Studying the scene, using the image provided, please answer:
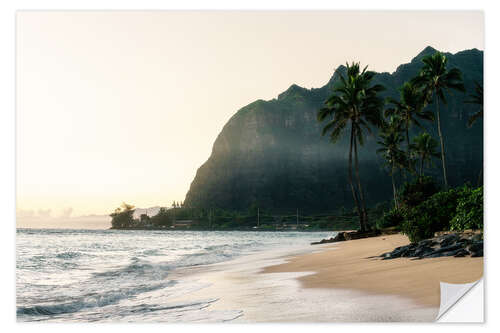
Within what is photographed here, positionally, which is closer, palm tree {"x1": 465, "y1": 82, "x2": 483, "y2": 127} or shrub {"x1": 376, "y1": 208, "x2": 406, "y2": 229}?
palm tree {"x1": 465, "y1": 82, "x2": 483, "y2": 127}

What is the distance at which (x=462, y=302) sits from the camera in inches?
254

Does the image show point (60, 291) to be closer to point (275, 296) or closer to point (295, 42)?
point (275, 296)

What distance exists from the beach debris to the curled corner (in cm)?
71

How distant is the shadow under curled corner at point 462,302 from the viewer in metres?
5.97

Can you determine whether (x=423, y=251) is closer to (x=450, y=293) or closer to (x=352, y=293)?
(x=450, y=293)

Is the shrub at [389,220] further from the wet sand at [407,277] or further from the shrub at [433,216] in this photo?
Result: the wet sand at [407,277]

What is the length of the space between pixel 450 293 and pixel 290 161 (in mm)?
5385

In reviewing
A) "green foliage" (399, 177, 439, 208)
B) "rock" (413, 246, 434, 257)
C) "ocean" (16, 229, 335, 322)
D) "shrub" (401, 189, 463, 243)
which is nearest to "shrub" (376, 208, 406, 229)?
"green foliage" (399, 177, 439, 208)

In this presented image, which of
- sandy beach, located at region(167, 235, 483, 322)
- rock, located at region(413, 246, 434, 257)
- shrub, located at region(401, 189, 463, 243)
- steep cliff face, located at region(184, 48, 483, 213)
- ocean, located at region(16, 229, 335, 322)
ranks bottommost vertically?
ocean, located at region(16, 229, 335, 322)

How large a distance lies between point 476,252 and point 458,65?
12.8 ft

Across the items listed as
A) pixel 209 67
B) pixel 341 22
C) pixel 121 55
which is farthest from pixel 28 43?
pixel 341 22

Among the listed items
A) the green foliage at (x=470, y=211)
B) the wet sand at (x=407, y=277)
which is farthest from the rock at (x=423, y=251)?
the green foliage at (x=470, y=211)

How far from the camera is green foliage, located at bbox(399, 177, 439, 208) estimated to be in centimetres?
1861

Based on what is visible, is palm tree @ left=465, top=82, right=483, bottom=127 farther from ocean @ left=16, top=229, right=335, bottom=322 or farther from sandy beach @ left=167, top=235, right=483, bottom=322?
ocean @ left=16, top=229, right=335, bottom=322
